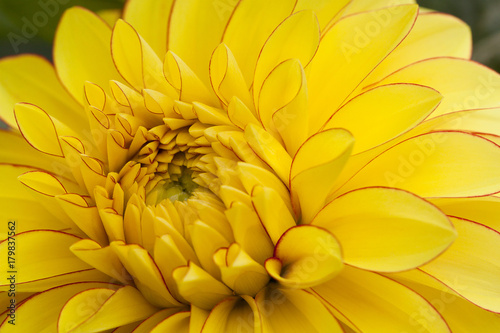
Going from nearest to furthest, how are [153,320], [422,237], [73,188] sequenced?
1. [422,237]
2. [153,320]
3. [73,188]

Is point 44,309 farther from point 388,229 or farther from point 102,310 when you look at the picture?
point 388,229

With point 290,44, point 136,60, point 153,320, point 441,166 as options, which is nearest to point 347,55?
point 290,44

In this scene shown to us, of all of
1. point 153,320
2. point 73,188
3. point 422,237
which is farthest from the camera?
point 73,188

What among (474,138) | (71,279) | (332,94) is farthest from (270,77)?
(71,279)

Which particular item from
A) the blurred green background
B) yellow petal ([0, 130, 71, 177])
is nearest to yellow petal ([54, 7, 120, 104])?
yellow petal ([0, 130, 71, 177])

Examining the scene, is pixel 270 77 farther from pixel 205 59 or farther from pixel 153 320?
pixel 153 320

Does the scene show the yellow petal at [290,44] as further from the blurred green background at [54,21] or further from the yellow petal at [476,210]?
the blurred green background at [54,21]
